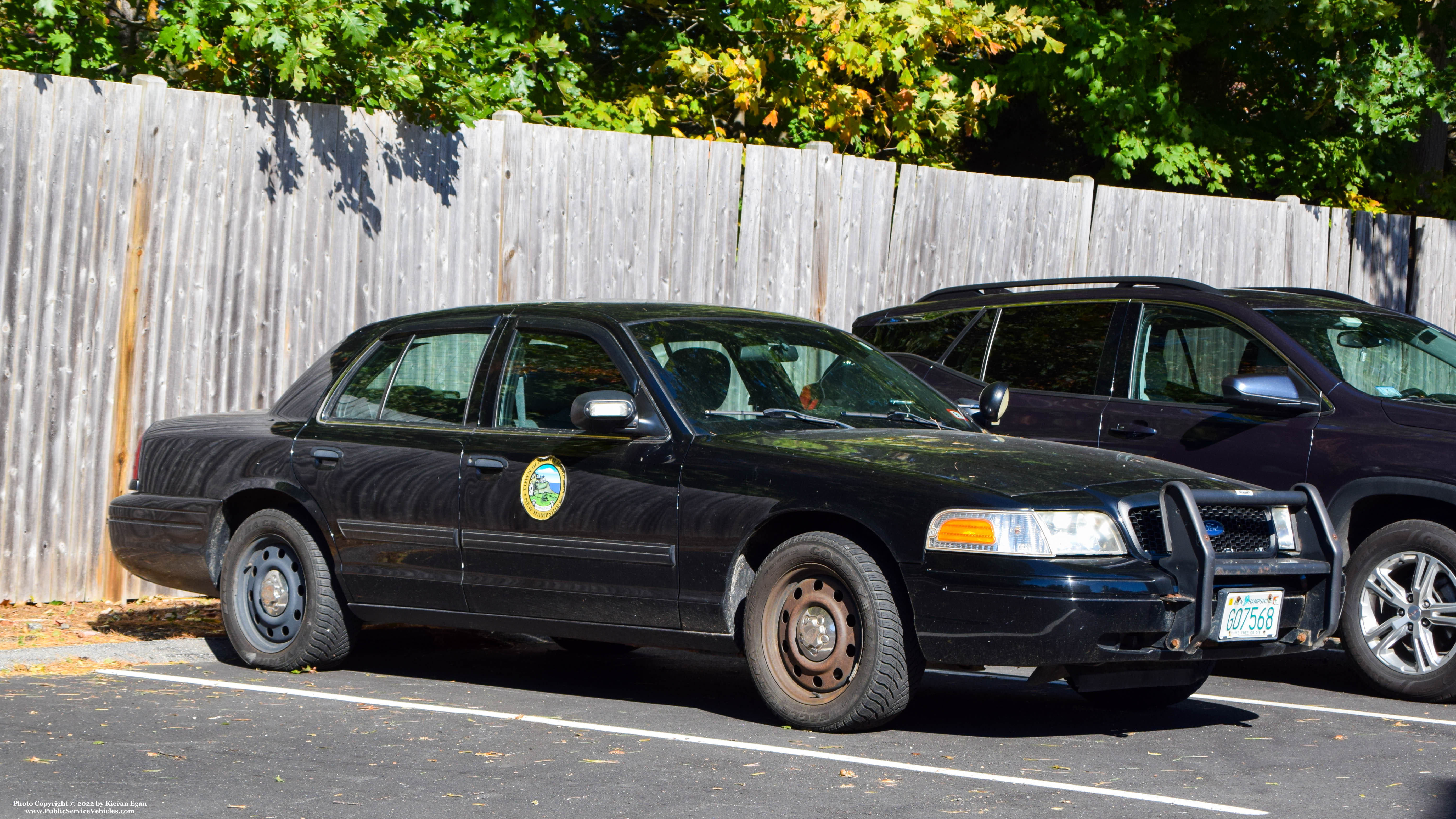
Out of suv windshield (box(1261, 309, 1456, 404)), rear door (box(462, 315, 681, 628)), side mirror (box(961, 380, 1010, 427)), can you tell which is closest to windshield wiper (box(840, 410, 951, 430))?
side mirror (box(961, 380, 1010, 427))

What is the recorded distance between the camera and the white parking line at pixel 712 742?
5141 millimetres

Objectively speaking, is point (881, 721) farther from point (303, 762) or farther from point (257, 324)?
point (257, 324)

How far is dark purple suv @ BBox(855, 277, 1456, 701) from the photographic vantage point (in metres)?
7.32

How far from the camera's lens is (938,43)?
1573cm

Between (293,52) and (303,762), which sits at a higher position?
(293,52)

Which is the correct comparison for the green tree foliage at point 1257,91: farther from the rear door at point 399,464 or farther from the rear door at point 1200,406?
the rear door at point 399,464

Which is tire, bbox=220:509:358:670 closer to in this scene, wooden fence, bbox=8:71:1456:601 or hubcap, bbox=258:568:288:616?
hubcap, bbox=258:568:288:616

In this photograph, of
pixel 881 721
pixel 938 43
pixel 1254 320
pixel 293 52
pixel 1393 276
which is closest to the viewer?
pixel 881 721

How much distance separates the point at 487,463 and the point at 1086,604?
2.60m

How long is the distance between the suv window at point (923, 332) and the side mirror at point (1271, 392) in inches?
70.9

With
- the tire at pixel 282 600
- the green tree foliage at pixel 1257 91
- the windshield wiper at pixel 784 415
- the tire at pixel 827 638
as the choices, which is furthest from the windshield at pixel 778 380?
the green tree foliage at pixel 1257 91

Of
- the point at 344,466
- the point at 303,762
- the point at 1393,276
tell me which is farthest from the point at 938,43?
the point at 303,762

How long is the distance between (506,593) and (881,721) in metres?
1.75

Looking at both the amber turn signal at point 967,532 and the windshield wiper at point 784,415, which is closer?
the amber turn signal at point 967,532
